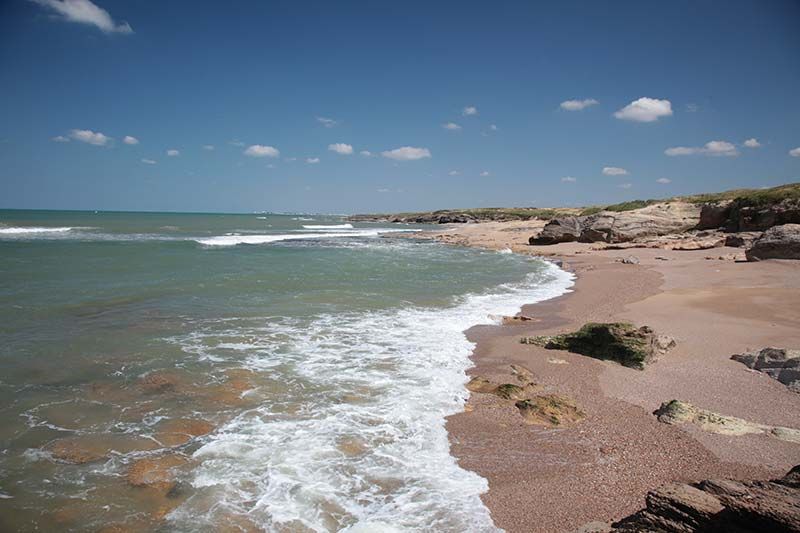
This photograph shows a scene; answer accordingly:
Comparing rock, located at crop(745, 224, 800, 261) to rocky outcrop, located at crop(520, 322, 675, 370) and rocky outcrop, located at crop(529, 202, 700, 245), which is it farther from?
rocky outcrop, located at crop(520, 322, 675, 370)

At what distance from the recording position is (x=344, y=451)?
206 inches

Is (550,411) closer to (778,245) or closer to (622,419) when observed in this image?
(622,419)

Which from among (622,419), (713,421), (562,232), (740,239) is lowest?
(622,419)

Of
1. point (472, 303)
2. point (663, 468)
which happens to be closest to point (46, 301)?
point (472, 303)

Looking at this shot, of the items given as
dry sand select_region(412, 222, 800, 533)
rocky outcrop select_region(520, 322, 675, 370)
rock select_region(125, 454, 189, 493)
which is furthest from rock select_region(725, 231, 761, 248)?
rock select_region(125, 454, 189, 493)

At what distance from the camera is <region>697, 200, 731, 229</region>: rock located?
2983 cm

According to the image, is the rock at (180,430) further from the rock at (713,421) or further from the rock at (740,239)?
the rock at (740,239)

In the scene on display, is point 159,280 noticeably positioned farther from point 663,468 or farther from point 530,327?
point 663,468

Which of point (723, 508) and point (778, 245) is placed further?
point (778, 245)

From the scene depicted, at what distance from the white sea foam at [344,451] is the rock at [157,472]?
10.2 inches

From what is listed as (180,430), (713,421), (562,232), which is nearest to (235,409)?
(180,430)

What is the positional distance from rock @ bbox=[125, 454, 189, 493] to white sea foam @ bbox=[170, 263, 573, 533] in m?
0.26

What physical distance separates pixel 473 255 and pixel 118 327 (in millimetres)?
22862

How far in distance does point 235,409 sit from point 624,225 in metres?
33.4
